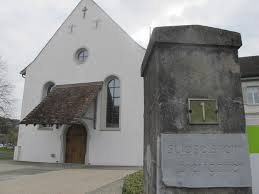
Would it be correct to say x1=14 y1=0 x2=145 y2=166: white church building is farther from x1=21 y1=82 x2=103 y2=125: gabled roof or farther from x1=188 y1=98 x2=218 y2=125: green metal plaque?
x1=188 y1=98 x2=218 y2=125: green metal plaque

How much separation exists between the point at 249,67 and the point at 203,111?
26308mm

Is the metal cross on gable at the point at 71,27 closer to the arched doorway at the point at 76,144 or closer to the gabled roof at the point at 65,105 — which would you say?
the gabled roof at the point at 65,105

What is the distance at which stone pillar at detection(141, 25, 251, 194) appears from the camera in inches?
108

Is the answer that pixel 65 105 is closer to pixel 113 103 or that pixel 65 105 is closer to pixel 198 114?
pixel 113 103

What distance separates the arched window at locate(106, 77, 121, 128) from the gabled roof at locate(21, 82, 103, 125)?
764 mm

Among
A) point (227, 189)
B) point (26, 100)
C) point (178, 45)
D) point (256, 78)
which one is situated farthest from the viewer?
point (256, 78)

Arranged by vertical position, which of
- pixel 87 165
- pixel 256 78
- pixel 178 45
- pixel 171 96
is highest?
pixel 256 78

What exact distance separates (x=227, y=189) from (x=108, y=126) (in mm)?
13986

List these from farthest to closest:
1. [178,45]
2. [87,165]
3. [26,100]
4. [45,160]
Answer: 1. [26,100]
2. [45,160]
3. [87,165]
4. [178,45]

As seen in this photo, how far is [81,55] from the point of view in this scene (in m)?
18.5

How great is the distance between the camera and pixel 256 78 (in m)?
25.1

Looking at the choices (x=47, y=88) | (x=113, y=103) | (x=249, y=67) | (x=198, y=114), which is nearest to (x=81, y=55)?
(x=47, y=88)

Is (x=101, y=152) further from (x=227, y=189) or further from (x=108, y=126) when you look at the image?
(x=227, y=189)

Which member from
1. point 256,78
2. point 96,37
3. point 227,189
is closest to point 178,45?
point 227,189
